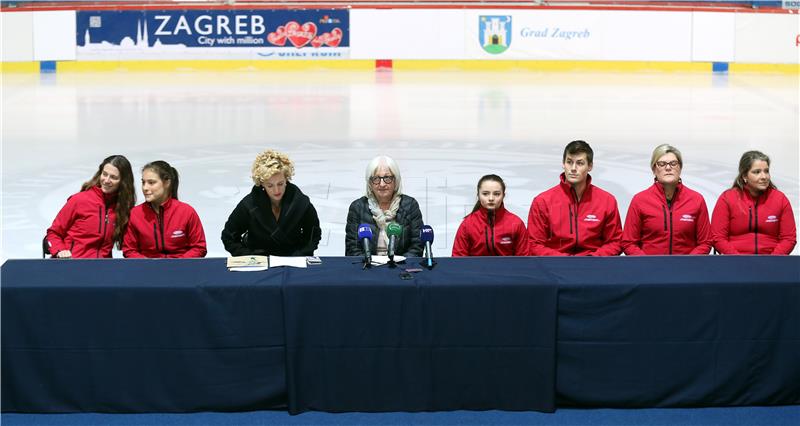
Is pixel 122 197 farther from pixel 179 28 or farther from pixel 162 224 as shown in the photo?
pixel 179 28

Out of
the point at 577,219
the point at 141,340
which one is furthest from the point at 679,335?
the point at 141,340

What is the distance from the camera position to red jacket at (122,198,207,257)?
5566mm

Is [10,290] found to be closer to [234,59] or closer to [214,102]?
[214,102]

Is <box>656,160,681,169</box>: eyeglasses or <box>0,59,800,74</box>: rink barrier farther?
<box>0,59,800,74</box>: rink barrier

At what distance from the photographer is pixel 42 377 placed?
4.28 meters

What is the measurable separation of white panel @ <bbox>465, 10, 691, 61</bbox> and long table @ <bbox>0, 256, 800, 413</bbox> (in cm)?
1924

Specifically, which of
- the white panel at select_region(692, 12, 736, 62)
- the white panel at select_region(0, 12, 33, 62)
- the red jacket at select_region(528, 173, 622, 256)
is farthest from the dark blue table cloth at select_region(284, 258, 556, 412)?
the white panel at select_region(0, 12, 33, 62)

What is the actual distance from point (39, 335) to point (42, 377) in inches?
7.8

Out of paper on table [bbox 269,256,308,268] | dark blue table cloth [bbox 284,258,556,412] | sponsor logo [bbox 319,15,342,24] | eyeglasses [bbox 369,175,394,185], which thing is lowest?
dark blue table cloth [bbox 284,258,556,412]

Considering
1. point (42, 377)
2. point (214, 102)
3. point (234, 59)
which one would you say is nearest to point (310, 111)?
point (214, 102)

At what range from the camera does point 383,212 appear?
5.55 metres

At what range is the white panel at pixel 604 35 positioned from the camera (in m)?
23.1

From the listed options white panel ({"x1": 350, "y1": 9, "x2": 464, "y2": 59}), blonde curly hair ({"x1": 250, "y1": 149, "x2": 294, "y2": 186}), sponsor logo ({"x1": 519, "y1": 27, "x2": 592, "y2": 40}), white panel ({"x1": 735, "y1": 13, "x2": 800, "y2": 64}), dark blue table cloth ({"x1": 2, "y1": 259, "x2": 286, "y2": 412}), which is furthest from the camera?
white panel ({"x1": 350, "y1": 9, "x2": 464, "y2": 59})

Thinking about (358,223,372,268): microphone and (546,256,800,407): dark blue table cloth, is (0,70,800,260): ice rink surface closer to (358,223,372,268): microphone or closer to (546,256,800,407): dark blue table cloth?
(358,223,372,268): microphone
